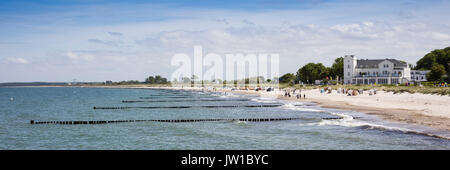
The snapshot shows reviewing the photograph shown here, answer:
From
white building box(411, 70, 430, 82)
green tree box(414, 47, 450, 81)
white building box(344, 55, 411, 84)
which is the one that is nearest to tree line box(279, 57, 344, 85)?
white building box(344, 55, 411, 84)

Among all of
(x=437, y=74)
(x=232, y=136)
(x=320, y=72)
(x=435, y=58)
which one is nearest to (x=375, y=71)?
(x=437, y=74)

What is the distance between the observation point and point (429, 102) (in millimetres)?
46156

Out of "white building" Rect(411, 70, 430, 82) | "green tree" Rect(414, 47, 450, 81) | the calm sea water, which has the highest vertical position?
"green tree" Rect(414, 47, 450, 81)

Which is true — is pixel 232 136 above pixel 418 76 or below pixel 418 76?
below

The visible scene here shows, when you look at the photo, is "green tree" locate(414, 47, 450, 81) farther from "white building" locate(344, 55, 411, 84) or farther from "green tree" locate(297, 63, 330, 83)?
"green tree" locate(297, 63, 330, 83)

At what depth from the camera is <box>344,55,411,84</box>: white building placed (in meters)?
120

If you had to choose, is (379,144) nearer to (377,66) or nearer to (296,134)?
(296,134)

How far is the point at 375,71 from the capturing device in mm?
126750

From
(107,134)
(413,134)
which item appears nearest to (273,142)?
(413,134)

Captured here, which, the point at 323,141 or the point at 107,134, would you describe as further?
the point at 107,134

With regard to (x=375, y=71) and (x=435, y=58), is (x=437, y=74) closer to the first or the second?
(x=375, y=71)

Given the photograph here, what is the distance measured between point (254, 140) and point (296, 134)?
362 cm

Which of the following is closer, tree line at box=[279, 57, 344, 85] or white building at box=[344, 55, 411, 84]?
white building at box=[344, 55, 411, 84]
